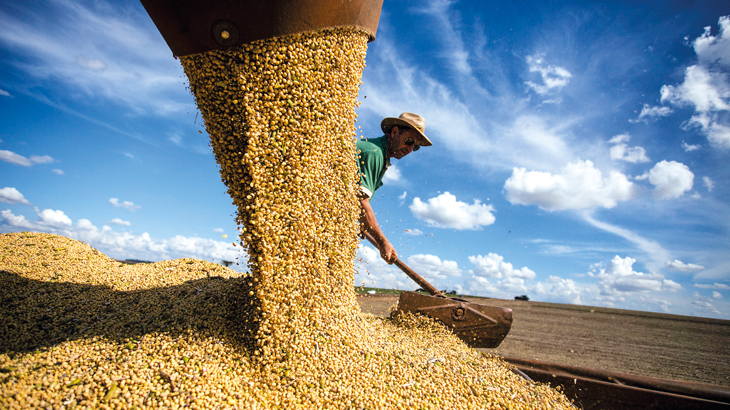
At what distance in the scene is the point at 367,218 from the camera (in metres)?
3.06

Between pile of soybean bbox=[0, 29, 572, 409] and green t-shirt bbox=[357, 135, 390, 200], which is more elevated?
green t-shirt bbox=[357, 135, 390, 200]

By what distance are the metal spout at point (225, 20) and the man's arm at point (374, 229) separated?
4.75ft

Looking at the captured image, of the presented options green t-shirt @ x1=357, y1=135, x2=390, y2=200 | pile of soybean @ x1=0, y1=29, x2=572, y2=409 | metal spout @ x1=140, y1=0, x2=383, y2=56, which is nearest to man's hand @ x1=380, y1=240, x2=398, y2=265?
green t-shirt @ x1=357, y1=135, x2=390, y2=200

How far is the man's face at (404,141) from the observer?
3442 mm

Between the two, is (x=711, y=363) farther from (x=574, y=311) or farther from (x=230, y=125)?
(x=230, y=125)

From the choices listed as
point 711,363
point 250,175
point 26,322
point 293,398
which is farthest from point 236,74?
point 711,363

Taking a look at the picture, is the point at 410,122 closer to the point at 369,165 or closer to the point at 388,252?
the point at 369,165

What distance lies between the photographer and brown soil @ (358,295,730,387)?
4000mm

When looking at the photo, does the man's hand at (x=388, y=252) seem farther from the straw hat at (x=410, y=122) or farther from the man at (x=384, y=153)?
the straw hat at (x=410, y=122)

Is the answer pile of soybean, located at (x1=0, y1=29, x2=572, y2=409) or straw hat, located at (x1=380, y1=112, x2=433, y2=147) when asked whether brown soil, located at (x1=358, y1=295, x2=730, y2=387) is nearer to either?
pile of soybean, located at (x1=0, y1=29, x2=572, y2=409)

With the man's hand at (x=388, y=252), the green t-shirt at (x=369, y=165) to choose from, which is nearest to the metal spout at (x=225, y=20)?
the green t-shirt at (x=369, y=165)

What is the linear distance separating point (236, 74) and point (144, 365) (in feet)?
5.88

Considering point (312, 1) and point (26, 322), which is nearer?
point (312, 1)

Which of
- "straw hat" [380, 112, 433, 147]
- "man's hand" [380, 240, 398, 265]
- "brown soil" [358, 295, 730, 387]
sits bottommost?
"brown soil" [358, 295, 730, 387]
